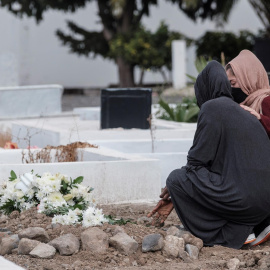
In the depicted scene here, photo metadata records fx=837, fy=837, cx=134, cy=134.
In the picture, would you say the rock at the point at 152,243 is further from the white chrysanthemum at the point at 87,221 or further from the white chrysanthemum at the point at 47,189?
the white chrysanthemum at the point at 47,189

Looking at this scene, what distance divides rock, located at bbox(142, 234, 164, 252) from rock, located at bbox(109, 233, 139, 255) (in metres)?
0.05

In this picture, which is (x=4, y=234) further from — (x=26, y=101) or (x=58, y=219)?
(x=26, y=101)

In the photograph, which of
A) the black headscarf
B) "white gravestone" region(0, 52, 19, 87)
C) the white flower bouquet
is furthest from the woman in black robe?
"white gravestone" region(0, 52, 19, 87)

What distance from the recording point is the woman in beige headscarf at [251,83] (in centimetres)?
520

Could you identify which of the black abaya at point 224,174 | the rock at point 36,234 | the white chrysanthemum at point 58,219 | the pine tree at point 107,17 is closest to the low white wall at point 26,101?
the white chrysanthemum at point 58,219

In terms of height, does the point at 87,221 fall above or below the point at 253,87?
below

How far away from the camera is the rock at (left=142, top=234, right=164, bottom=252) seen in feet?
15.5

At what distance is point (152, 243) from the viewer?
4.72 meters

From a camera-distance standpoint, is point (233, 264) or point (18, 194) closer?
point (233, 264)

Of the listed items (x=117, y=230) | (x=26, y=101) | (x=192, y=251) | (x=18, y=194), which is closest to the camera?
(x=192, y=251)

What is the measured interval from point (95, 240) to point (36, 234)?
36 centimetres

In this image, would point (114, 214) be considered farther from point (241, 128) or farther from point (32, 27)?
point (32, 27)

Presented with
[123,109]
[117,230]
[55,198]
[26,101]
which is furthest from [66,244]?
[26,101]

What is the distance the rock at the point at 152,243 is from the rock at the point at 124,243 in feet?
0.17
